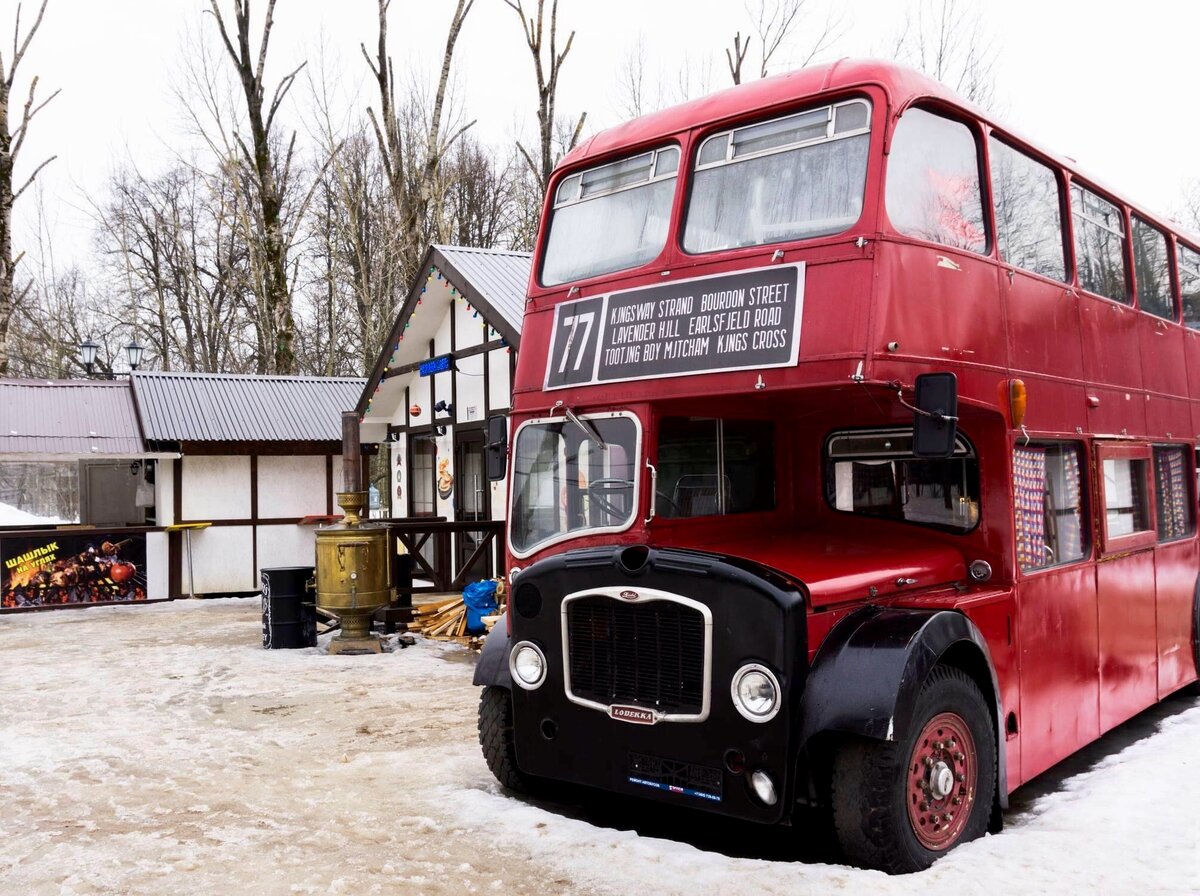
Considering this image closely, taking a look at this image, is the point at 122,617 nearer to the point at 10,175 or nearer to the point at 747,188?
the point at 10,175

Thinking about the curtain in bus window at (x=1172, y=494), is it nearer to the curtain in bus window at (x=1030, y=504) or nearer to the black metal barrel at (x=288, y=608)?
the curtain in bus window at (x=1030, y=504)

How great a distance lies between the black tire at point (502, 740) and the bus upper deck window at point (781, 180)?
2.61 meters

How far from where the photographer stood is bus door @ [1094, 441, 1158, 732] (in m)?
6.59

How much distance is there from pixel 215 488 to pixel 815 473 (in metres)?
14.4

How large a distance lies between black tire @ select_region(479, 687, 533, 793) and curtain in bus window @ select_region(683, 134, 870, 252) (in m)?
2.60

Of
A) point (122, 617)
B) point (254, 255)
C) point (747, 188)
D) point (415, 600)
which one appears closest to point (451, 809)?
point (747, 188)

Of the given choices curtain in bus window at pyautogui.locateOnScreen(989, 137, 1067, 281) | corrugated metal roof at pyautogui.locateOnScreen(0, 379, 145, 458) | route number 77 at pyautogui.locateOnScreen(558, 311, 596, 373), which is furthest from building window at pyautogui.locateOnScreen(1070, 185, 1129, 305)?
corrugated metal roof at pyautogui.locateOnScreen(0, 379, 145, 458)

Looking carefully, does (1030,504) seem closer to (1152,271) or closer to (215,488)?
(1152,271)

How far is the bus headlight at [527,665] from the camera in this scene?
5.21 meters

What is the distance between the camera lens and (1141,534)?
731 centimetres

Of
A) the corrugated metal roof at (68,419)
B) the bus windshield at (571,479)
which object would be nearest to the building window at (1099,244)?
the bus windshield at (571,479)

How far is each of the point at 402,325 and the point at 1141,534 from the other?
11.6 m

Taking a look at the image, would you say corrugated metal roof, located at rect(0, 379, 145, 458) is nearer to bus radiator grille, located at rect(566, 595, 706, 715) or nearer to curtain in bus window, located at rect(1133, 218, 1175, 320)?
bus radiator grille, located at rect(566, 595, 706, 715)

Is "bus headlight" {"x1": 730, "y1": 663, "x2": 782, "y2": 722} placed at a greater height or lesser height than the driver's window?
lesser
